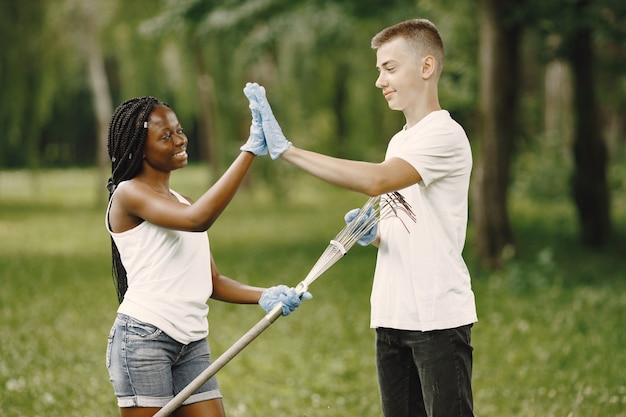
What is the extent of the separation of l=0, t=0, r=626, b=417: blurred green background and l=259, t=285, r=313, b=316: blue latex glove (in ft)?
8.79

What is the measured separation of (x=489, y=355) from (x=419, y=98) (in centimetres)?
443

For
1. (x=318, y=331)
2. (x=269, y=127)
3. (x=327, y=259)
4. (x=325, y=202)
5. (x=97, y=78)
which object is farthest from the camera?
(x=325, y=202)

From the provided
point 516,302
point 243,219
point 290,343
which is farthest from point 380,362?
point 243,219

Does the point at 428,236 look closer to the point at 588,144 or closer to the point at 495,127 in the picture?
the point at 495,127

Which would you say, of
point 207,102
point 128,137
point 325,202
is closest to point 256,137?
point 128,137

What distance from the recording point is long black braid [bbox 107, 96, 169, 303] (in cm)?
327

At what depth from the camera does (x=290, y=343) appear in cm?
835

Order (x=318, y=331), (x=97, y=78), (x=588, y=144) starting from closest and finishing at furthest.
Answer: (x=318, y=331) → (x=588, y=144) → (x=97, y=78)

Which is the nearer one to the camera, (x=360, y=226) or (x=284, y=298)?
(x=284, y=298)

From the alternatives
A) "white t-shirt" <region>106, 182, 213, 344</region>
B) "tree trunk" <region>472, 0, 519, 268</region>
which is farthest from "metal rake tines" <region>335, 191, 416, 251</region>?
"tree trunk" <region>472, 0, 519, 268</region>

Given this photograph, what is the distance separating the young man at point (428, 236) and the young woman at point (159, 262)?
384mm

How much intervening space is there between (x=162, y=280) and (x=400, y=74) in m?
1.06

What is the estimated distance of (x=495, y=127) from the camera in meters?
11.0

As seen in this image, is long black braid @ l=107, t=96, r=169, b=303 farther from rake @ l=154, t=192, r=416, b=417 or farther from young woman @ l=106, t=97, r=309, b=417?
rake @ l=154, t=192, r=416, b=417
